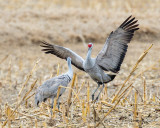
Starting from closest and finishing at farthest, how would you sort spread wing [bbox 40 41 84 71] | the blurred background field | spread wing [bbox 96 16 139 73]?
spread wing [bbox 96 16 139 73] → spread wing [bbox 40 41 84 71] → the blurred background field

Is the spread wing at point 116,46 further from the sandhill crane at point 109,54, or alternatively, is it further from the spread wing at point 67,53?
the spread wing at point 67,53

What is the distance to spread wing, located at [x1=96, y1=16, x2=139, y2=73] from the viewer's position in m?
6.16

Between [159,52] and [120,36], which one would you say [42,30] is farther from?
[120,36]

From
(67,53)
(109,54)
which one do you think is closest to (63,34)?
(67,53)

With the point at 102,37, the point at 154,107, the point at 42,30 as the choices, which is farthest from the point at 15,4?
the point at 154,107

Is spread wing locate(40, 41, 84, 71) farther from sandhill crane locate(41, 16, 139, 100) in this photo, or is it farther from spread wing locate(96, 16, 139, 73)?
spread wing locate(96, 16, 139, 73)

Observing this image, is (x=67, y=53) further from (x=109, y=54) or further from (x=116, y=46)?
(x=116, y=46)

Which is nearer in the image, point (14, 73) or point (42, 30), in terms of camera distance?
A: point (14, 73)

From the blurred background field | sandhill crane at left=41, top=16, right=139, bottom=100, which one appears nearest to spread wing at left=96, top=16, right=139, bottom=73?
sandhill crane at left=41, top=16, right=139, bottom=100

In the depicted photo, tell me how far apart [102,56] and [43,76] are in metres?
3.34

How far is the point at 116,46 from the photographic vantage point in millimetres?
6273

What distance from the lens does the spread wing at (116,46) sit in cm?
616

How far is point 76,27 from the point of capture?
575 inches

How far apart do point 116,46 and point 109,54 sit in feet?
0.66
